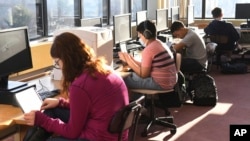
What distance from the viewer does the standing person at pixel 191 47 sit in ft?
16.6

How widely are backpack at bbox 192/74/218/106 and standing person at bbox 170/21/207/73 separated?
0.71ft

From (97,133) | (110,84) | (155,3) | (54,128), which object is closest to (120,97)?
(110,84)

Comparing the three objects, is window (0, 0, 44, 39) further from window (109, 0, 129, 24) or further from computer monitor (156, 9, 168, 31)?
computer monitor (156, 9, 168, 31)

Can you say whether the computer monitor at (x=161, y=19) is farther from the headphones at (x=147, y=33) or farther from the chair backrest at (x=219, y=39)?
the headphones at (x=147, y=33)

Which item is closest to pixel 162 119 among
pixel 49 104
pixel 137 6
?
pixel 49 104

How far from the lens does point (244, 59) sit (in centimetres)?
772

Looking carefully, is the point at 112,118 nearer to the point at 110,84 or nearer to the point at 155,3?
the point at 110,84

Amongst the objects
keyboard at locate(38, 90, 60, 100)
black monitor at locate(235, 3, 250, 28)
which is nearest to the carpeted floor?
keyboard at locate(38, 90, 60, 100)

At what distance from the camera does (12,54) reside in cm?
263

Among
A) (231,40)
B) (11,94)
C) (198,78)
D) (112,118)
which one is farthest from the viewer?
(231,40)

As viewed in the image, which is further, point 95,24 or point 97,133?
point 95,24

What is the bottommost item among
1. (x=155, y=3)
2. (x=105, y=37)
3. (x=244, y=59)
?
(x=244, y=59)

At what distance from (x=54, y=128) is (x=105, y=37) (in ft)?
5.30

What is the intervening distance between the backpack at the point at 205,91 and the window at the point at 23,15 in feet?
6.69
